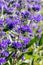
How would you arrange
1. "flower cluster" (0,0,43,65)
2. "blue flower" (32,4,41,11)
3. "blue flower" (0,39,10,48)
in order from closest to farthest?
"blue flower" (0,39,10,48) → "flower cluster" (0,0,43,65) → "blue flower" (32,4,41,11)

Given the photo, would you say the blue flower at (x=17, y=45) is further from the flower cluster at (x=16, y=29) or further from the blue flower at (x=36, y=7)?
the blue flower at (x=36, y=7)

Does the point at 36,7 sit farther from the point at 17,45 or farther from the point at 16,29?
the point at 17,45

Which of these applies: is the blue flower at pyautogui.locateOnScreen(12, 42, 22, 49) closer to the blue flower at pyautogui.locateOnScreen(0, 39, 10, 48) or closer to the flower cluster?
the flower cluster

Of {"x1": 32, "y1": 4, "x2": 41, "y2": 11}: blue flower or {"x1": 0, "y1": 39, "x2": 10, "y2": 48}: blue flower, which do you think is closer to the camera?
{"x1": 0, "y1": 39, "x2": 10, "y2": 48}: blue flower

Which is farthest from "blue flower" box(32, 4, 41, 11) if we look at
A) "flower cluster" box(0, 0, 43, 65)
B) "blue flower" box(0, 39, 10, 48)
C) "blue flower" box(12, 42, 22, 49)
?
"blue flower" box(0, 39, 10, 48)

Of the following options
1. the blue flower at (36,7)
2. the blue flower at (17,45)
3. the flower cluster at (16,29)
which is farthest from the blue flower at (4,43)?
the blue flower at (36,7)

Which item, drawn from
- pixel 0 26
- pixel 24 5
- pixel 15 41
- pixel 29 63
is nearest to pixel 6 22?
pixel 0 26

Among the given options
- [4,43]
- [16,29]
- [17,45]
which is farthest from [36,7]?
[4,43]

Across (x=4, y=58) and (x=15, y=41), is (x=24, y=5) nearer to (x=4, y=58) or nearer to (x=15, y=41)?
(x=15, y=41)
